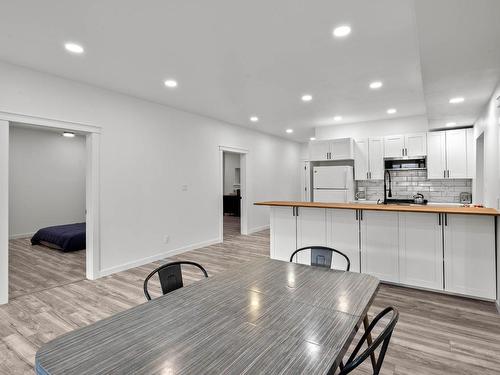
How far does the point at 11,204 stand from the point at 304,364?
790 centimetres

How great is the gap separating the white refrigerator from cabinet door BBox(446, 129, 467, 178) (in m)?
1.82

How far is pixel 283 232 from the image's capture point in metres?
4.34

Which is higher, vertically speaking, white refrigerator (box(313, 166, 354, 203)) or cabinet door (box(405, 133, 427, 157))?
cabinet door (box(405, 133, 427, 157))

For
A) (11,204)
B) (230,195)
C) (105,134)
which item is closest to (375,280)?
(105,134)

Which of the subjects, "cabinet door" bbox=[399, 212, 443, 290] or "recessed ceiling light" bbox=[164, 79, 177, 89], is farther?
"recessed ceiling light" bbox=[164, 79, 177, 89]

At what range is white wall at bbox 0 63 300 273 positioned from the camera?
3.46 meters

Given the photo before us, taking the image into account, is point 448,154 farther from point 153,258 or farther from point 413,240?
point 153,258

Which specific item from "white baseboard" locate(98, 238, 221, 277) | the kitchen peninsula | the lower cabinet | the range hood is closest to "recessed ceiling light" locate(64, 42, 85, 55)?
"white baseboard" locate(98, 238, 221, 277)

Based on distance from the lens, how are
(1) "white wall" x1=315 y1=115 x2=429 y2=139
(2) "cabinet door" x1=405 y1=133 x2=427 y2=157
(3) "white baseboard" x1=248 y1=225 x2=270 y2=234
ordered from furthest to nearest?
(3) "white baseboard" x1=248 y1=225 x2=270 y2=234 < (1) "white wall" x1=315 y1=115 x2=429 y2=139 < (2) "cabinet door" x1=405 y1=133 x2=427 y2=157

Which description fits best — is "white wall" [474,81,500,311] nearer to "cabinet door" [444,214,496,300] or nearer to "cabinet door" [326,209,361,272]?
"cabinet door" [444,214,496,300]

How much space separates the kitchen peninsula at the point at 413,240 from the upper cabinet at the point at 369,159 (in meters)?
2.68

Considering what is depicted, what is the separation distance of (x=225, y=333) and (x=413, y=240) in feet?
9.89

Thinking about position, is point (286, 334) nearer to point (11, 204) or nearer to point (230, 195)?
point (11, 204)

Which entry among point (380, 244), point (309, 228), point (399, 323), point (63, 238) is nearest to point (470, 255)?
point (380, 244)
